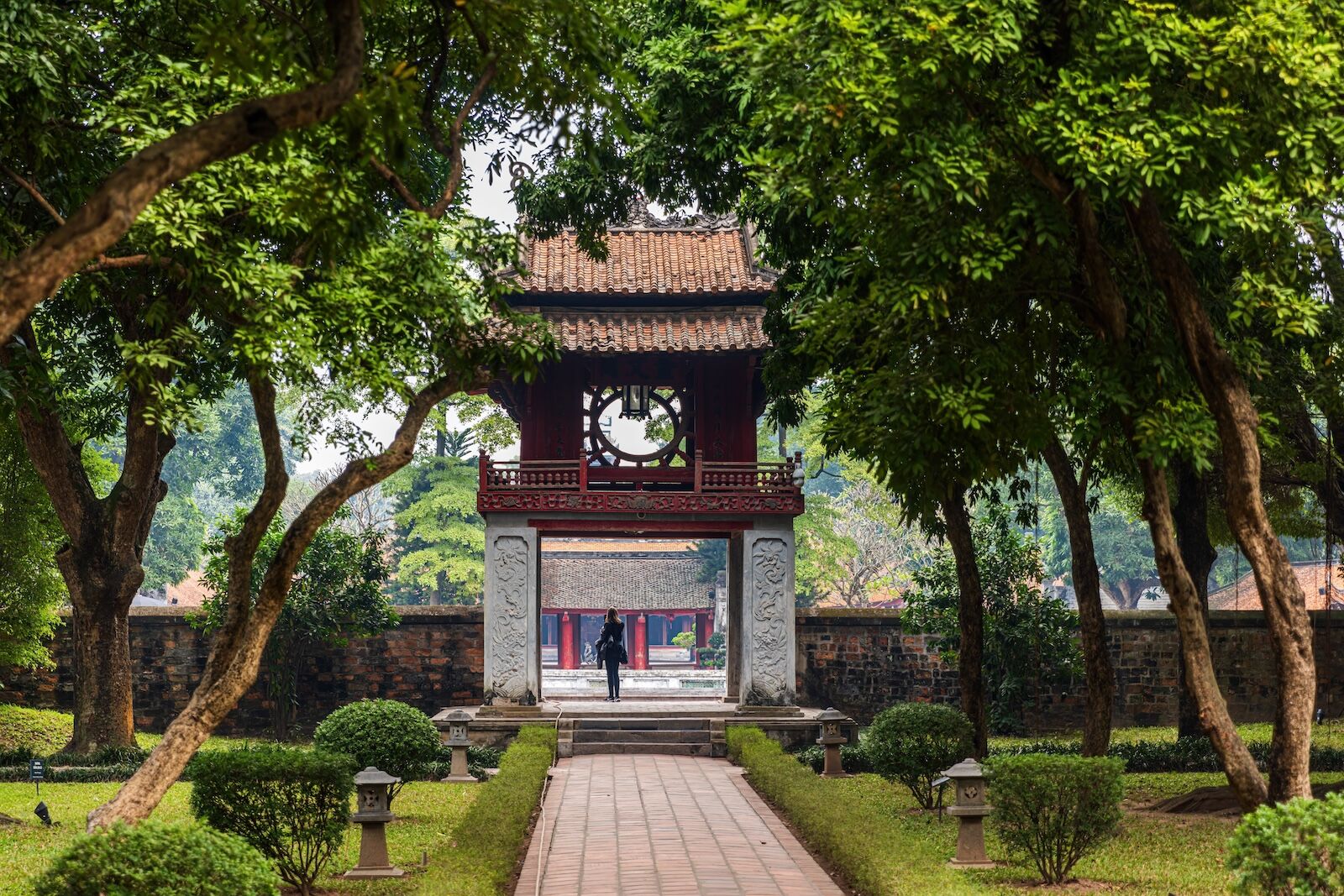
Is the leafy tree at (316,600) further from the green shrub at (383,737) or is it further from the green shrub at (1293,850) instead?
the green shrub at (1293,850)

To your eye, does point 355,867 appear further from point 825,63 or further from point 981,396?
point 825,63

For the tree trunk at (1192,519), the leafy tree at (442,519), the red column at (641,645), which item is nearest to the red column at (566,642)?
the red column at (641,645)

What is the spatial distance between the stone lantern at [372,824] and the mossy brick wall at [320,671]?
42.9ft

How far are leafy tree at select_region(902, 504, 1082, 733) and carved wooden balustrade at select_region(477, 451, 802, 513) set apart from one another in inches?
93.3

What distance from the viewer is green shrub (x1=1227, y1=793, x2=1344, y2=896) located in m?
6.72

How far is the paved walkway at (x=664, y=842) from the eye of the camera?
9.97 m

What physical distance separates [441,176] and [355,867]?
864 centimetres

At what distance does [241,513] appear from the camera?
1850 centimetres

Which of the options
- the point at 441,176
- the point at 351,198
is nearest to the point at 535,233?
the point at 441,176

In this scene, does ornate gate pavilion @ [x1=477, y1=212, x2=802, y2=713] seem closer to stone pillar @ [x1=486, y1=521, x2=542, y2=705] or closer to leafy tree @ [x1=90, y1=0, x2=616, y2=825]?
stone pillar @ [x1=486, y1=521, x2=542, y2=705]

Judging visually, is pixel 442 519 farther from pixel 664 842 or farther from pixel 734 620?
pixel 664 842

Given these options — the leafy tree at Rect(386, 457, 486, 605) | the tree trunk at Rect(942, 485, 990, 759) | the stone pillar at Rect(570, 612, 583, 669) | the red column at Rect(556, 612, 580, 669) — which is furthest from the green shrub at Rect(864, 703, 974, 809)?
the stone pillar at Rect(570, 612, 583, 669)

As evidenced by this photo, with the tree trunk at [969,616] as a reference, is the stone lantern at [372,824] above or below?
below

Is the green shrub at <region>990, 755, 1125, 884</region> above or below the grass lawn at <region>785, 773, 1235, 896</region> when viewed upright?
above
